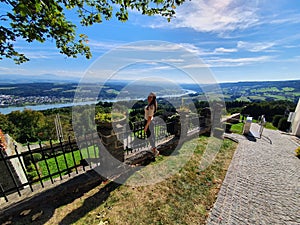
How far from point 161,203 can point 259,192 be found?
293 centimetres

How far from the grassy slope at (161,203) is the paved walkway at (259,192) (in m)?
0.30

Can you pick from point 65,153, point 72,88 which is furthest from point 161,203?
point 72,88

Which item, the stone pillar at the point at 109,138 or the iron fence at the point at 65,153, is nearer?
the iron fence at the point at 65,153

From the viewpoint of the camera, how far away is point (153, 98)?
4559mm

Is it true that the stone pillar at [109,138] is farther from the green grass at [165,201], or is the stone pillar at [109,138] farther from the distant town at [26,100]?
the distant town at [26,100]

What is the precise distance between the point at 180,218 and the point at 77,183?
2.61 meters

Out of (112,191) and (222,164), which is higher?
(112,191)

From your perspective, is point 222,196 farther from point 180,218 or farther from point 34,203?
point 34,203

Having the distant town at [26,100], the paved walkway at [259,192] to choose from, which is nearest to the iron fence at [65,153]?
the paved walkway at [259,192]

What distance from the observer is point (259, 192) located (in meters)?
3.99

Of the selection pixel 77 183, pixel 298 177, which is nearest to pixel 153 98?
pixel 77 183

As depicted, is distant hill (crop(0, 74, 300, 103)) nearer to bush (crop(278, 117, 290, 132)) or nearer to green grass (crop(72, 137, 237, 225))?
green grass (crop(72, 137, 237, 225))

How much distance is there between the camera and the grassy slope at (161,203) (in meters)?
2.98

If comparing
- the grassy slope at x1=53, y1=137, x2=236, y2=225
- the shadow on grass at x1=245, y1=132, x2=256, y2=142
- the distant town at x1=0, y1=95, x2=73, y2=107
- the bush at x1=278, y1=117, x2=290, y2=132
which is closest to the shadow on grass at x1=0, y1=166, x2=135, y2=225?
the grassy slope at x1=53, y1=137, x2=236, y2=225
